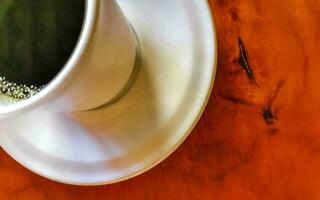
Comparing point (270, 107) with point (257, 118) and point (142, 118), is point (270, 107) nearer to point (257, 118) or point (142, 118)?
point (257, 118)

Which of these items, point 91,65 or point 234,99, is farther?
point 234,99

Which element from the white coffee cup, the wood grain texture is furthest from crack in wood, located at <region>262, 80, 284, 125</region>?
the white coffee cup

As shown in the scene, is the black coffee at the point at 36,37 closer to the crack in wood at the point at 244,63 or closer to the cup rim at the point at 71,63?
the cup rim at the point at 71,63

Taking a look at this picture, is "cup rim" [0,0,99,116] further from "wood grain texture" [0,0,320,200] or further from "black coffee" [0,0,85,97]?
"wood grain texture" [0,0,320,200]

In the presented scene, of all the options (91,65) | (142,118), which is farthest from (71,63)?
(142,118)

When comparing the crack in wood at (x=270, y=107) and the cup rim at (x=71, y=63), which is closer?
the cup rim at (x=71, y=63)

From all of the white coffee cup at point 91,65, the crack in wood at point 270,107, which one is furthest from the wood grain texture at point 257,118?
the white coffee cup at point 91,65
